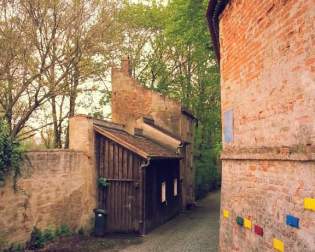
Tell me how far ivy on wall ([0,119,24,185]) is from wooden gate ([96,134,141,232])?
419cm

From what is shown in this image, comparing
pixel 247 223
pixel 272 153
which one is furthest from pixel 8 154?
pixel 272 153

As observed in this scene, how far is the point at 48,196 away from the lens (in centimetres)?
1118

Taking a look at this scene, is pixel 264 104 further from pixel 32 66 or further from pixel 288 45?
pixel 32 66

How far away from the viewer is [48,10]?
1308 centimetres

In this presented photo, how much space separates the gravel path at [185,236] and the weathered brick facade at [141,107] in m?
3.45

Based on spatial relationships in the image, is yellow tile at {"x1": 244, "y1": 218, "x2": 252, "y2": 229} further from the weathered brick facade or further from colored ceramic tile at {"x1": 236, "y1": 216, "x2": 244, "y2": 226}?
the weathered brick facade

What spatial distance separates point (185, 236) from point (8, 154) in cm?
732

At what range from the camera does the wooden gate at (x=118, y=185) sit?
13.6 meters

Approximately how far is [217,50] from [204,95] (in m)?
18.9

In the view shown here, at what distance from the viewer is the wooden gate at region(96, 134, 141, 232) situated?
13648 mm

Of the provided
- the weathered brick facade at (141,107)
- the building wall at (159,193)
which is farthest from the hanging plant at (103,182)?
the weathered brick facade at (141,107)

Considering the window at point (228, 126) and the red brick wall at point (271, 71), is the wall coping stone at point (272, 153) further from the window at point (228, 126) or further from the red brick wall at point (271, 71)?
the window at point (228, 126)

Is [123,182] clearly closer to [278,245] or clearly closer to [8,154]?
[8,154]

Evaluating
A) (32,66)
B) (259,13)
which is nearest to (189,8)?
(32,66)
